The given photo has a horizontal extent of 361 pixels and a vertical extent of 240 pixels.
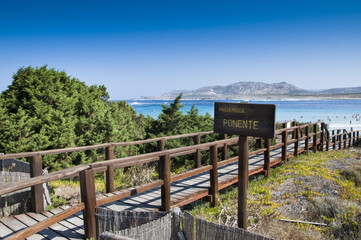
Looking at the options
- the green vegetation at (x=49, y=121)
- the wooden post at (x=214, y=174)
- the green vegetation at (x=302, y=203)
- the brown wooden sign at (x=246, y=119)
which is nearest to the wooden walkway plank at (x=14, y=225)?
the green vegetation at (x=302, y=203)

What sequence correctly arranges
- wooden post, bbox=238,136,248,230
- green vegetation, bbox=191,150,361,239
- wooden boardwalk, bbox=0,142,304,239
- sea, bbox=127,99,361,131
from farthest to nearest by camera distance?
sea, bbox=127,99,361,131
green vegetation, bbox=191,150,361,239
wooden post, bbox=238,136,248,230
wooden boardwalk, bbox=0,142,304,239

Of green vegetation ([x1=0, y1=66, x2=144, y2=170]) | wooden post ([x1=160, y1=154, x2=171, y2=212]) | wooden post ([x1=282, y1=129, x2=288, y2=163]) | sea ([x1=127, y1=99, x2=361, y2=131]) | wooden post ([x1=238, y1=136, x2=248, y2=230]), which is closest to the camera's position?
wooden post ([x1=238, y1=136, x2=248, y2=230])

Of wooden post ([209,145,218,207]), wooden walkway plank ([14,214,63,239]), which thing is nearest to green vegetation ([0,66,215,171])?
wooden post ([209,145,218,207])

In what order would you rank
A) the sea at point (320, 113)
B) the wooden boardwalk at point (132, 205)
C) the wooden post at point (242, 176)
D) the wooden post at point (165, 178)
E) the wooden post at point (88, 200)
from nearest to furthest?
1. the wooden post at point (88, 200)
2. the wooden boardwalk at point (132, 205)
3. the wooden post at point (242, 176)
4. the wooden post at point (165, 178)
5. the sea at point (320, 113)

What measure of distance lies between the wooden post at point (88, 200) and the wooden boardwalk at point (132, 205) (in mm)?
304

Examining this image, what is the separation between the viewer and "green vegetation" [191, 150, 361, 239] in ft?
14.6

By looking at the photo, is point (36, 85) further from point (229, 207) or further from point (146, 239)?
point (146, 239)

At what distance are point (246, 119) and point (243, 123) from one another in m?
0.07

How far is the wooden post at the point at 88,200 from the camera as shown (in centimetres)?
325

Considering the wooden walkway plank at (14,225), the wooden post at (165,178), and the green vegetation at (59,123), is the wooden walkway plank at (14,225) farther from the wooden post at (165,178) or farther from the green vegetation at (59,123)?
the green vegetation at (59,123)

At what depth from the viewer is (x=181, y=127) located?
12.9 metres

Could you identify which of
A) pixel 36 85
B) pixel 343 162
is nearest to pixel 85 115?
pixel 36 85

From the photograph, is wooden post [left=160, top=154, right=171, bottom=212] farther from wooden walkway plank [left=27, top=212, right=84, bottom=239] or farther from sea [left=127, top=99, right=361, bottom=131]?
sea [left=127, top=99, right=361, bottom=131]

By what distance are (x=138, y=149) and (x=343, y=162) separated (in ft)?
25.2
